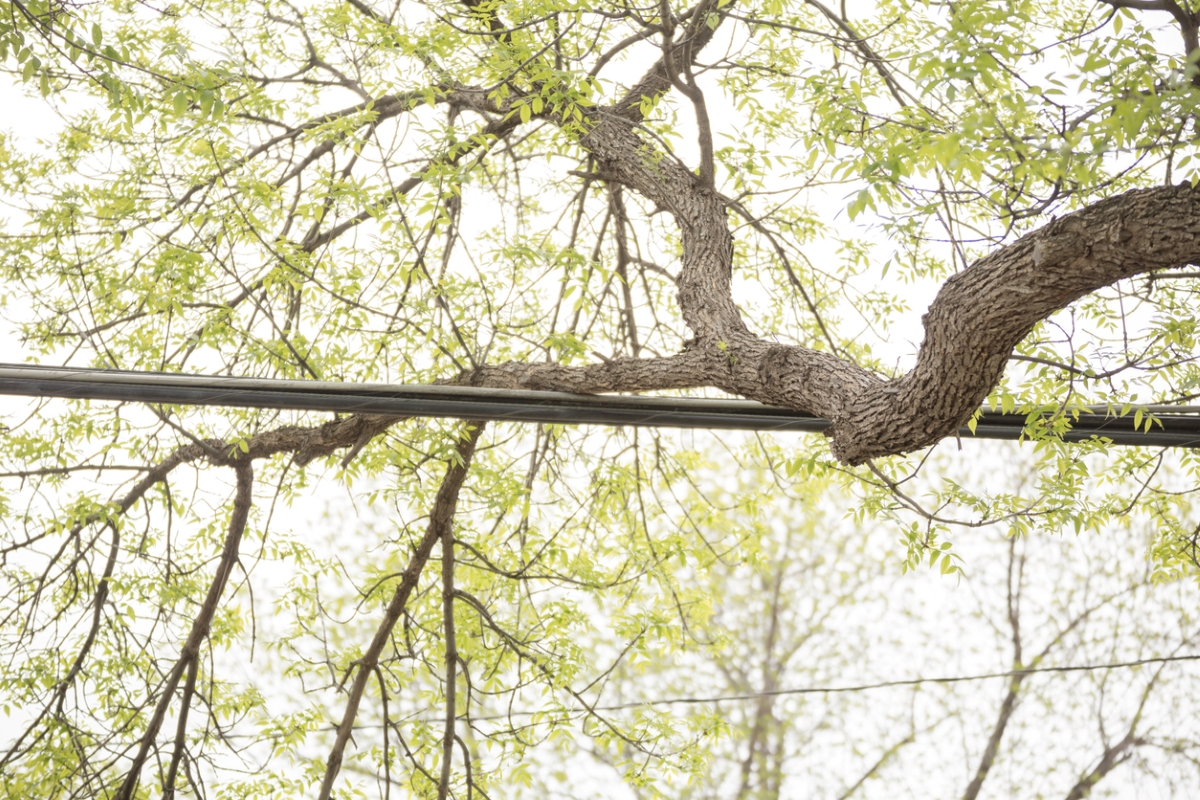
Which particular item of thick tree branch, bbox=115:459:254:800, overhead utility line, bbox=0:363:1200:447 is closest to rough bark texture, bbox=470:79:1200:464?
overhead utility line, bbox=0:363:1200:447

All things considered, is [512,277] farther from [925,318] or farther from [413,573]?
[925,318]

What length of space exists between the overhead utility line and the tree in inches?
3.2

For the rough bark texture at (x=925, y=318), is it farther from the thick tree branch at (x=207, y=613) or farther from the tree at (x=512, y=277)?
the thick tree branch at (x=207, y=613)

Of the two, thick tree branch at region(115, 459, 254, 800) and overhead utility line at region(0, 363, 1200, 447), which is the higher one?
overhead utility line at region(0, 363, 1200, 447)

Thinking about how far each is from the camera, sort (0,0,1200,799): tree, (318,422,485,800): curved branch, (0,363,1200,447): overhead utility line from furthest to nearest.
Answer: (318,422,485,800): curved branch, (0,363,1200,447): overhead utility line, (0,0,1200,799): tree

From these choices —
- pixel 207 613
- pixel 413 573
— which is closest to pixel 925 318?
pixel 413 573

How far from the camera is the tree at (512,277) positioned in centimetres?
195

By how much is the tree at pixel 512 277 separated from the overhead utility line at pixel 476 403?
0.27 feet

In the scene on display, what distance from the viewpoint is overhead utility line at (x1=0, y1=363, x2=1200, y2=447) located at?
229cm

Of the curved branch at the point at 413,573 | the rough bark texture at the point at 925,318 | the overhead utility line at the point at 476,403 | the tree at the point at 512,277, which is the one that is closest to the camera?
the rough bark texture at the point at 925,318

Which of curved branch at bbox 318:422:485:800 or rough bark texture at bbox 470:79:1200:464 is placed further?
curved branch at bbox 318:422:485:800

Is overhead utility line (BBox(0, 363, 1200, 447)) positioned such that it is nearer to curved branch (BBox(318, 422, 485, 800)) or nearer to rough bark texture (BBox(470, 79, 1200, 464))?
rough bark texture (BBox(470, 79, 1200, 464))

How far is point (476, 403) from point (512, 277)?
169 cm

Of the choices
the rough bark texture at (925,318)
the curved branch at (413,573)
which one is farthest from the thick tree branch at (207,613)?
the rough bark texture at (925,318)
